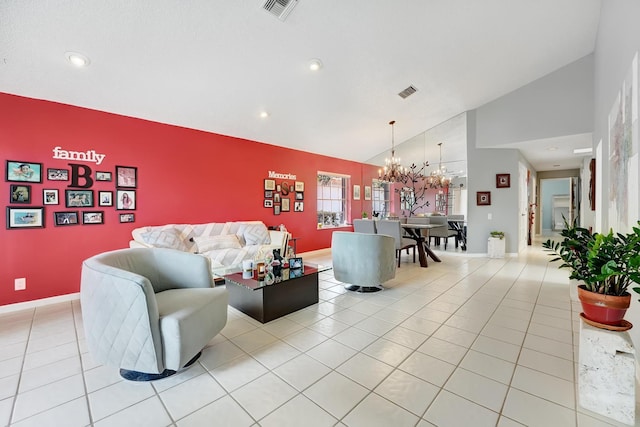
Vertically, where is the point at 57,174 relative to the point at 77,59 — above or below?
below

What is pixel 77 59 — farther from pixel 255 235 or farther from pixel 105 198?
pixel 255 235

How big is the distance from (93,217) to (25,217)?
62 cm

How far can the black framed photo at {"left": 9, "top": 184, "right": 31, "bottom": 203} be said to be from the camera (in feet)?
10.3

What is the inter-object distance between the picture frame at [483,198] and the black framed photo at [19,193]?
7965 millimetres

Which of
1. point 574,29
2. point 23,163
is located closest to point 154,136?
point 23,163

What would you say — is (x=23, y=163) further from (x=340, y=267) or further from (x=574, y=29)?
(x=574, y=29)

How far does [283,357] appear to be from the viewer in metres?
2.16

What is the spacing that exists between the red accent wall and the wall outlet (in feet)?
0.10

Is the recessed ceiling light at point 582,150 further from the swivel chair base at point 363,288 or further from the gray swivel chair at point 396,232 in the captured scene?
the swivel chair base at point 363,288

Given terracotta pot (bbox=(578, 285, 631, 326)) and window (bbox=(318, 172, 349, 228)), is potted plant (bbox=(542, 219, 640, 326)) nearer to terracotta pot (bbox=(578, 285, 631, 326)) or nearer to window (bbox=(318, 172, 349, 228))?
terracotta pot (bbox=(578, 285, 631, 326))

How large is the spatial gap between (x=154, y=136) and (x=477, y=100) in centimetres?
628

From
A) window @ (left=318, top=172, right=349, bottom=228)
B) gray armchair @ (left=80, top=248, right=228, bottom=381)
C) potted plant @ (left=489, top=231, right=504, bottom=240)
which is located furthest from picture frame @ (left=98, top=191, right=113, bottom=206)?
potted plant @ (left=489, top=231, right=504, bottom=240)

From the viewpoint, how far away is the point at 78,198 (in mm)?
3539

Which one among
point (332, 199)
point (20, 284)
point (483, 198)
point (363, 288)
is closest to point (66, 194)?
point (20, 284)
